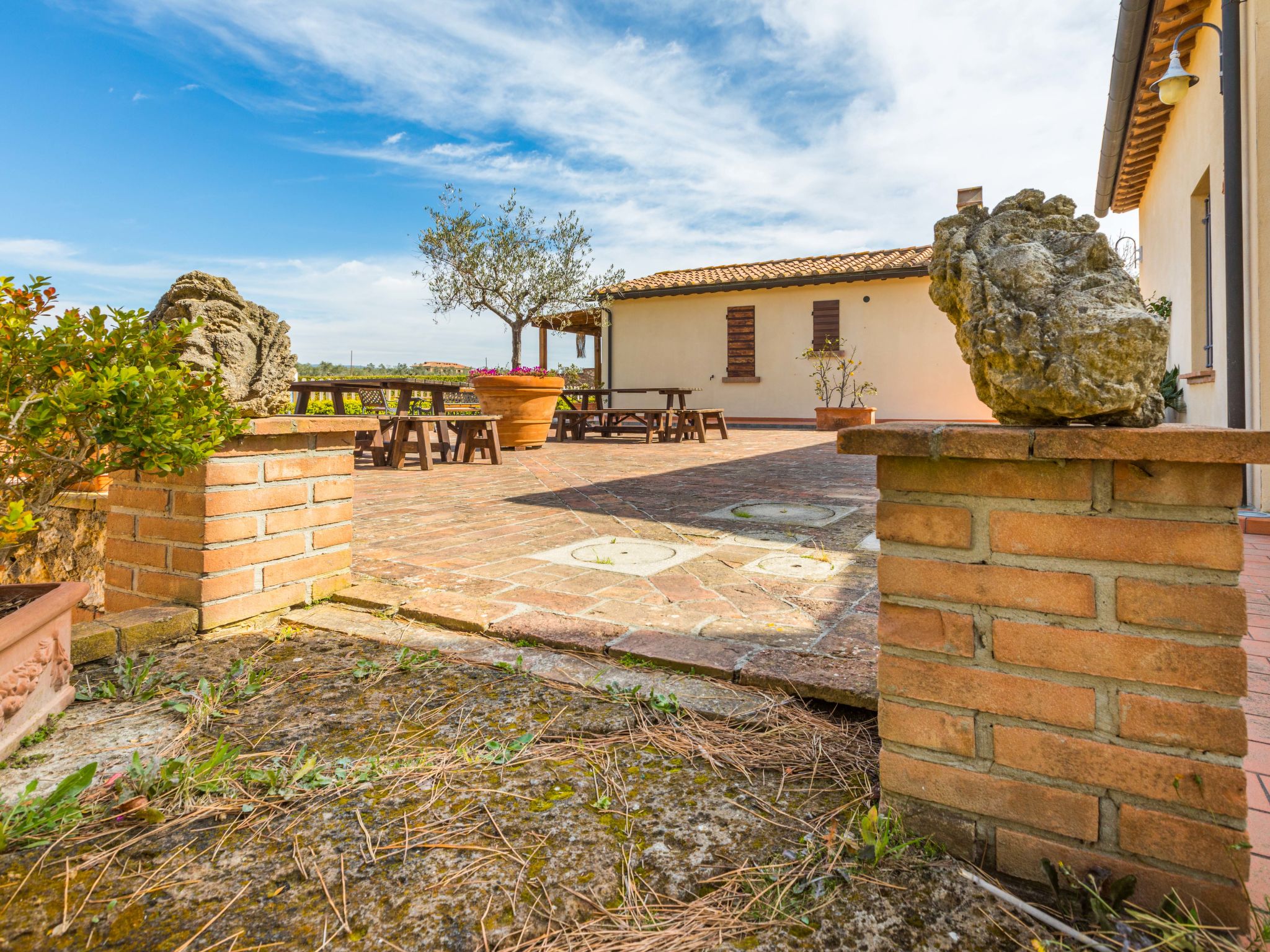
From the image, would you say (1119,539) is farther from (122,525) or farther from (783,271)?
(783,271)

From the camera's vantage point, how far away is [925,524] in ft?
3.26

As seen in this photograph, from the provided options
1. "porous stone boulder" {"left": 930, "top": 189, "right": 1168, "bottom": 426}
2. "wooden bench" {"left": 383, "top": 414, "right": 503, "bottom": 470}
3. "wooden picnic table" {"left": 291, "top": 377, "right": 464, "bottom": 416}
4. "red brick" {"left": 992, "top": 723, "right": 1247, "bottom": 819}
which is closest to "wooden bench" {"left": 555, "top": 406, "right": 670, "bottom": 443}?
"wooden picnic table" {"left": 291, "top": 377, "right": 464, "bottom": 416}

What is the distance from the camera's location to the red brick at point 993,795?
910mm

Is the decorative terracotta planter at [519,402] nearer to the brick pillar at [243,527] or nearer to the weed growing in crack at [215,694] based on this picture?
the brick pillar at [243,527]

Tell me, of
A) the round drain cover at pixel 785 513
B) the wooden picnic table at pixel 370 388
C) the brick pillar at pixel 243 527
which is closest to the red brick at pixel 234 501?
the brick pillar at pixel 243 527

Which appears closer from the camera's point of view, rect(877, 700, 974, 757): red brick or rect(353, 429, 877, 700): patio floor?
rect(877, 700, 974, 757): red brick

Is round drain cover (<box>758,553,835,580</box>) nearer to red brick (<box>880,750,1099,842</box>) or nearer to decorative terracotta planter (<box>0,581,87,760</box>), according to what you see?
red brick (<box>880,750,1099,842</box>)

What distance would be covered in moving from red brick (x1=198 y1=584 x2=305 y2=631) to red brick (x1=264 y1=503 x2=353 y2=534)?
0.21m

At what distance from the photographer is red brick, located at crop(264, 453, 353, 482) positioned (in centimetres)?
208

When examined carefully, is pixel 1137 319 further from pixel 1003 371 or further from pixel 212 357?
pixel 212 357

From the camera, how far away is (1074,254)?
99cm

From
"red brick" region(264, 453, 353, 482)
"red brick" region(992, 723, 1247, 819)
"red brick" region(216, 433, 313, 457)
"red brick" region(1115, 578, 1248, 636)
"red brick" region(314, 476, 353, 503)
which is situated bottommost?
"red brick" region(992, 723, 1247, 819)

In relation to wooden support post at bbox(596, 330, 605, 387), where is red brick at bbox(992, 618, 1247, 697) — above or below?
below

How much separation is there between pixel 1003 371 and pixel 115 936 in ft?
4.75
